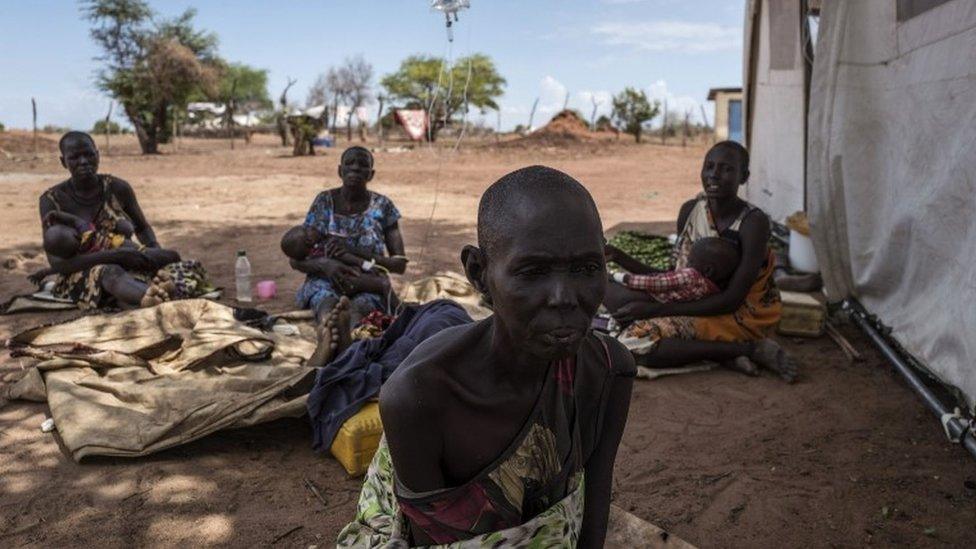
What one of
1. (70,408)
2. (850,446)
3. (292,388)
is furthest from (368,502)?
(850,446)

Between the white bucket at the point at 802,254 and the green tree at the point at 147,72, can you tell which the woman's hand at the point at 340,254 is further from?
the green tree at the point at 147,72

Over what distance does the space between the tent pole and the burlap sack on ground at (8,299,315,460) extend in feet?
8.68

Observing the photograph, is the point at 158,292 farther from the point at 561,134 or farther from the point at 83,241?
the point at 561,134

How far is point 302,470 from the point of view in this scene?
2.88 metres

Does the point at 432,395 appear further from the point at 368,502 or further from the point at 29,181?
the point at 29,181

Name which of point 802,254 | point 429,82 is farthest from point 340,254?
point 429,82

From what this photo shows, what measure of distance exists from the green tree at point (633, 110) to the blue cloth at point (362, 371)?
26.5m

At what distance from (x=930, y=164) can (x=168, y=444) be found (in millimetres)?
3687

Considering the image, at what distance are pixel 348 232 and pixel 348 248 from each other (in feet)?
0.34

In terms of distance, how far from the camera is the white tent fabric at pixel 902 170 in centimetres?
319

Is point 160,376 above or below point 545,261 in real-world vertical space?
below

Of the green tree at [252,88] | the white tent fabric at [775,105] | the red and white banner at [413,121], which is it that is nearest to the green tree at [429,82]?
the red and white banner at [413,121]

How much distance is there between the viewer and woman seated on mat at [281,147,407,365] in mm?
4406

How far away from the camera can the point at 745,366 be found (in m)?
3.80
